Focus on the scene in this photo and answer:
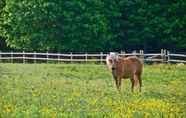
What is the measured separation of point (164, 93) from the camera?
19.9 meters

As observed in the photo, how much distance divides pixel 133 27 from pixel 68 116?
39042 mm

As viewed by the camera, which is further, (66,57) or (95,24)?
(95,24)

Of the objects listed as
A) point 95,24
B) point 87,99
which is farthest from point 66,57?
point 87,99

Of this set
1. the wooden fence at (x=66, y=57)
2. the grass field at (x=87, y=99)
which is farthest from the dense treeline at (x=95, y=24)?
the grass field at (x=87, y=99)

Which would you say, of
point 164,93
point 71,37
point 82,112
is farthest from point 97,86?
point 71,37

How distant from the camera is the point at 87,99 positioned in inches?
669

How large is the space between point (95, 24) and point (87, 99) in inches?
1251

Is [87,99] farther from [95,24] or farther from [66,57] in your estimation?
[95,24]

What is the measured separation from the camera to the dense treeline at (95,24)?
1939 inches

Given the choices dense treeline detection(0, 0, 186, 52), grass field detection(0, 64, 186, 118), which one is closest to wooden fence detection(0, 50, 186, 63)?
dense treeline detection(0, 0, 186, 52)

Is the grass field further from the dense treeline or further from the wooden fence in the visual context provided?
the dense treeline

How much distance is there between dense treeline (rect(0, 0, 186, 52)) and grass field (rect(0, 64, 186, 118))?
23.2m

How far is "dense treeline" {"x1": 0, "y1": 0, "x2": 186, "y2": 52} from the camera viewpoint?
49.2 m

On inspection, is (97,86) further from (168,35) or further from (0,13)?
(0,13)
